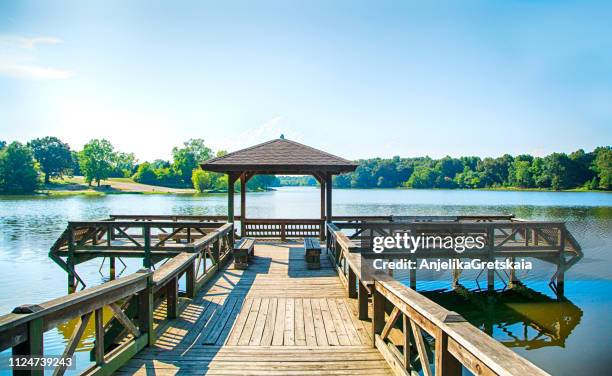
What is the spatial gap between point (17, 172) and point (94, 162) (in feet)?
50.3

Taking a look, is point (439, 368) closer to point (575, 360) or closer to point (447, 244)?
point (575, 360)

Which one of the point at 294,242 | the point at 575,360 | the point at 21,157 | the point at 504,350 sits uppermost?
the point at 21,157

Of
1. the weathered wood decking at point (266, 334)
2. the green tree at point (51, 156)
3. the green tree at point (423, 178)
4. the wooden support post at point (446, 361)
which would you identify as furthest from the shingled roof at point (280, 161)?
the green tree at point (423, 178)

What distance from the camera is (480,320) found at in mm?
9156

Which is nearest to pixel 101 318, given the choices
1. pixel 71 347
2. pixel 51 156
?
pixel 71 347

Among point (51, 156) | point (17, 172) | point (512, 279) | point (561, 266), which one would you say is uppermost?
point (51, 156)

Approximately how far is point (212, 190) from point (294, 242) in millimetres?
66394

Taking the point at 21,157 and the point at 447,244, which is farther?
the point at 21,157

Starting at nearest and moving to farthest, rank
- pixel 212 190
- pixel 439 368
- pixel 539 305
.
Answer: pixel 439 368 < pixel 539 305 < pixel 212 190

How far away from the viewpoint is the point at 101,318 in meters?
3.53

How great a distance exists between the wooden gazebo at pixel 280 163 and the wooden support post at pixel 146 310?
257 inches

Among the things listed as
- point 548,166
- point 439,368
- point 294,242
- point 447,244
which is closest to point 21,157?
point 294,242

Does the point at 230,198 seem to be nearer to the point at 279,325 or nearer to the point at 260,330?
the point at 279,325

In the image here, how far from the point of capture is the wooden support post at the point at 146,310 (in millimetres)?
4363
